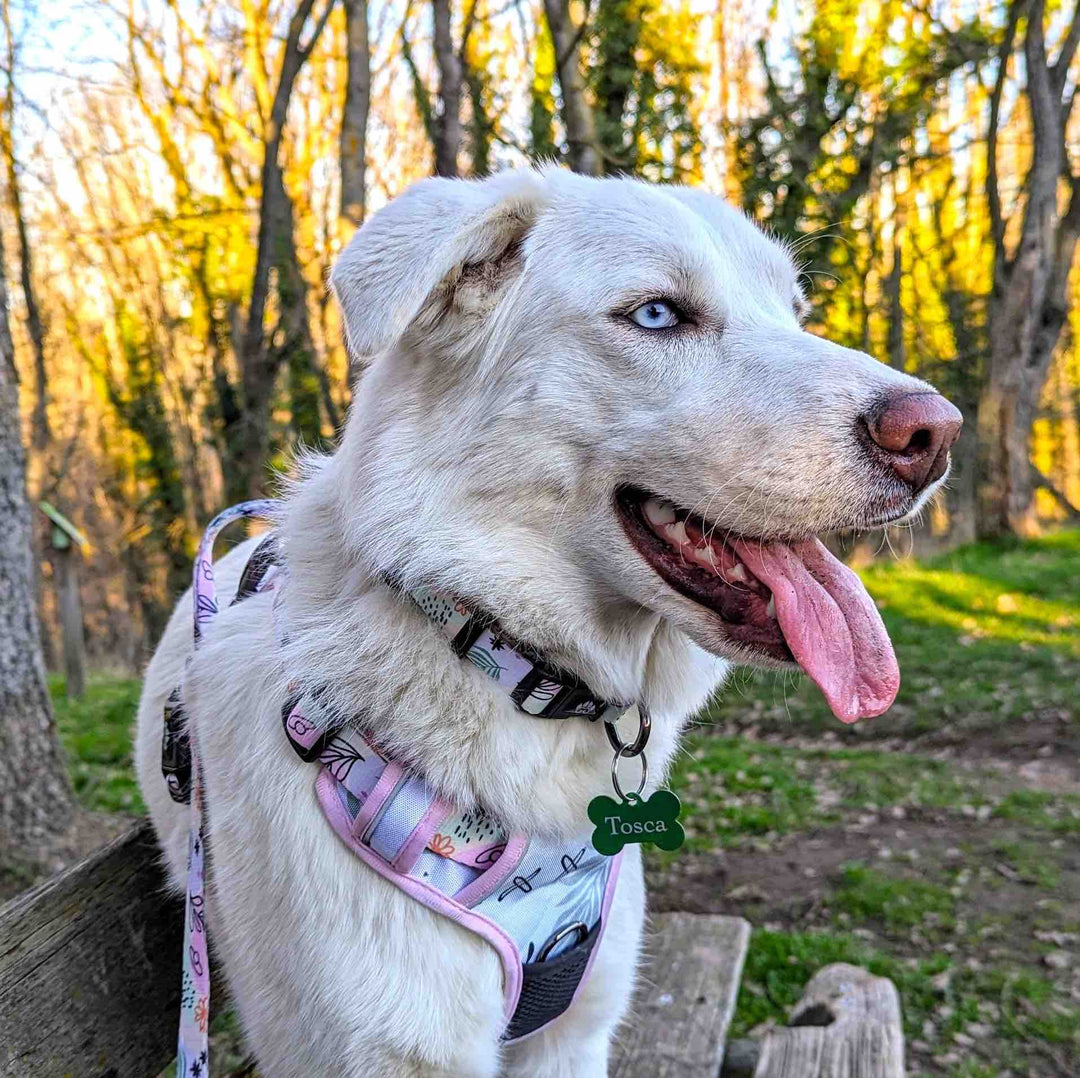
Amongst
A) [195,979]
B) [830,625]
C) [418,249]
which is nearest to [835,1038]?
[830,625]

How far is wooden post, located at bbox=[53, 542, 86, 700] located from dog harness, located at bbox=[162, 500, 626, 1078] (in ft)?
35.1

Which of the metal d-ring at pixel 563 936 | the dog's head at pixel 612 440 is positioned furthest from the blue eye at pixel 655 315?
the metal d-ring at pixel 563 936

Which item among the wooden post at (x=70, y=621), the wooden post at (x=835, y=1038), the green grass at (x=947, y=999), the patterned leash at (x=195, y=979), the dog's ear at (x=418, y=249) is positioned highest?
the dog's ear at (x=418, y=249)

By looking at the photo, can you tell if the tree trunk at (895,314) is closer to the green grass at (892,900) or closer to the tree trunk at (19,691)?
the green grass at (892,900)

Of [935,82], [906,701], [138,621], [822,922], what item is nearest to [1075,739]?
[906,701]

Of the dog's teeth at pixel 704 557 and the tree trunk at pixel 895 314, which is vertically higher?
the dog's teeth at pixel 704 557

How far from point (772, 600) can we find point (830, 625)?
12cm

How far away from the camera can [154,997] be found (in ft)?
6.27

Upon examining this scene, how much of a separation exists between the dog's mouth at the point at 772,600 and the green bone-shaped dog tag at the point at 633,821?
0.30 m

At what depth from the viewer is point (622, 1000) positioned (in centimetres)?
210

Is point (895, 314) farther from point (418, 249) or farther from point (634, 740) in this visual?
point (418, 249)

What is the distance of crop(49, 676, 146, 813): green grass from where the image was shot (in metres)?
5.86

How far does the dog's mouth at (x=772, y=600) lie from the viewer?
1.75 m

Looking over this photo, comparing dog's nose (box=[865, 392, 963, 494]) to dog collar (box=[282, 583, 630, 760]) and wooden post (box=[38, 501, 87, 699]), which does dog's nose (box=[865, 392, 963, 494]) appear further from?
wooden post (box=[38, 501, 87, 699])
